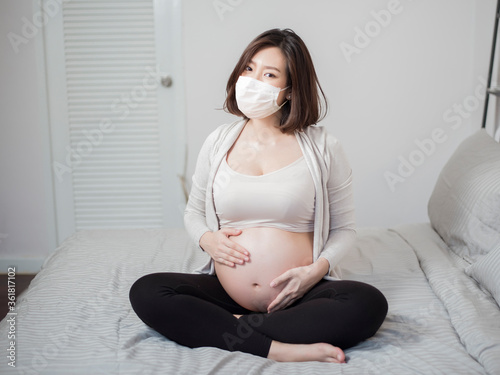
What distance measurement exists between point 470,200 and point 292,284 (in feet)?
2.16

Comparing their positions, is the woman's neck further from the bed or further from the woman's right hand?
the bed

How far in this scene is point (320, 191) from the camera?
151 cm

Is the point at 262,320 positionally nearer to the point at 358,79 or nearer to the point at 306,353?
the point at 306,353

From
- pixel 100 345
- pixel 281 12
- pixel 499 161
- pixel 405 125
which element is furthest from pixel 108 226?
pixel 499 161

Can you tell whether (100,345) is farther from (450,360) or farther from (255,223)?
(450,360)

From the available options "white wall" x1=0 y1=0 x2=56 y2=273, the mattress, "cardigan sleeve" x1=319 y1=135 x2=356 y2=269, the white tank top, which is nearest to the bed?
the mattress

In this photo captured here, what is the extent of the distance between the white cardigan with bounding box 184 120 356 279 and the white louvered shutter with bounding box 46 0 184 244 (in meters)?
1.26

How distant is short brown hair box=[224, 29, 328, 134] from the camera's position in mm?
1531

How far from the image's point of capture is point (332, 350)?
1251 mm

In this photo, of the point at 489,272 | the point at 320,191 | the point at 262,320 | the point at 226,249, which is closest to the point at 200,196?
the point at 226,249

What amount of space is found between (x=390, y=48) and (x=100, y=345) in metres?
1.95

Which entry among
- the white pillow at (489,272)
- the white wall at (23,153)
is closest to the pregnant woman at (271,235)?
the white pillow at (489,272)

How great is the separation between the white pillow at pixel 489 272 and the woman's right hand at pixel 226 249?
1.99 ft

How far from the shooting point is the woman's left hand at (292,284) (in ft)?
4.60
